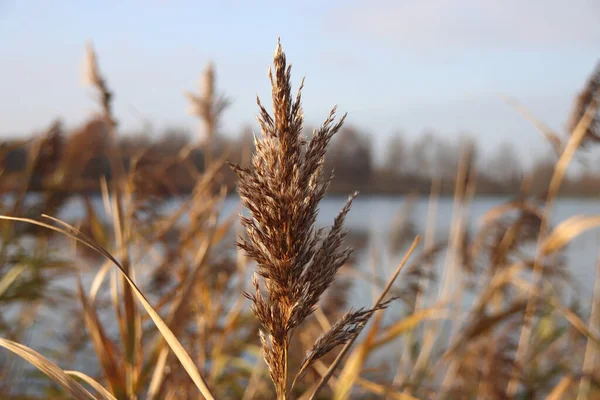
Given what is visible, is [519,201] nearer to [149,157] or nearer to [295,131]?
[149,157]

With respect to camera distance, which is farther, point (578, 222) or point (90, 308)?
point (578, 222)

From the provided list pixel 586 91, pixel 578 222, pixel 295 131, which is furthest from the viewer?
pixel 586 91

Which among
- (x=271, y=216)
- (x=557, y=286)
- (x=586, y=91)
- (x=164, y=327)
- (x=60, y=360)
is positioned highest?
(x=586, y=91)

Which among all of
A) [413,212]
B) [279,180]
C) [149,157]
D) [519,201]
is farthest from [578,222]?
[413,212]

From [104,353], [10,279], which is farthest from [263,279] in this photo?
[10,279]

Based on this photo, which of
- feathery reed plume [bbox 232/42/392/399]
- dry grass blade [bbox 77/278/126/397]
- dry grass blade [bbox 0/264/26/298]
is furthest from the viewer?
dry grass blade [bbox 0/264/26/298]

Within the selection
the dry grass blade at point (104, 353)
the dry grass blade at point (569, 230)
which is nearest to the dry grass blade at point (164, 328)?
the dry grass blade at point (104, 353)

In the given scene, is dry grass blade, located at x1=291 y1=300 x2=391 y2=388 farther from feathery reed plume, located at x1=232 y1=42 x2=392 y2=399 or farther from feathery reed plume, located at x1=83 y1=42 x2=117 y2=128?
feathery reed plume, located at x1=83 y1=42 x2=117 y2=128

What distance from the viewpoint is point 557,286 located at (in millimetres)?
3643

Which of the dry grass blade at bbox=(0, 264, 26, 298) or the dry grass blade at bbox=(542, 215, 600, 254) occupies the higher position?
the dry grass blade at bbox=(542, 215, 600, 254)

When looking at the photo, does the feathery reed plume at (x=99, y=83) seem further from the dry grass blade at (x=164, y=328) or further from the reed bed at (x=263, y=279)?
the dry grass blade at (x=164, y=328)

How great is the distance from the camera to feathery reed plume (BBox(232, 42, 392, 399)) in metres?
0.58

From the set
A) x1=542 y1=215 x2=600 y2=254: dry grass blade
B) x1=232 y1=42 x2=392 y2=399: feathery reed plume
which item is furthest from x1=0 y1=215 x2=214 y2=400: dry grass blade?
x1=542 y1=215 x2=600 y2=254: dry grass blade

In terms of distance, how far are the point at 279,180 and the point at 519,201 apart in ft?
5.74
